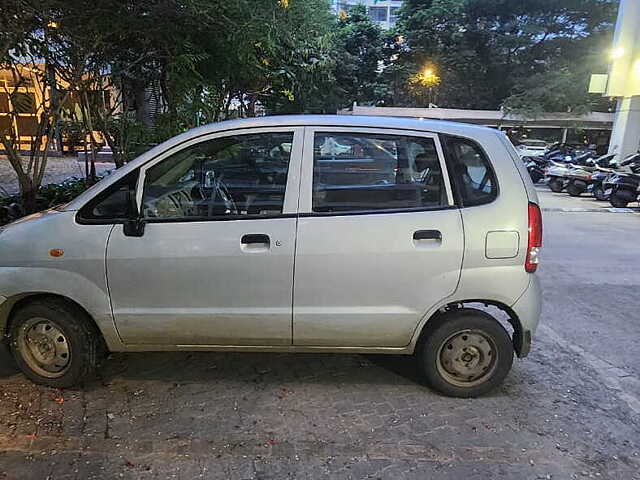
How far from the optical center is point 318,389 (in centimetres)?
335

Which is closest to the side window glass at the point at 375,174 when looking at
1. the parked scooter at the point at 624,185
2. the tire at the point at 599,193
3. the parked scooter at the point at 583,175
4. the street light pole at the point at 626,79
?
the parked scooter at the point at 624,185

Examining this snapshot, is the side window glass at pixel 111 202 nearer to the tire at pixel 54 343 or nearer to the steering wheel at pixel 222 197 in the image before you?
the steering wheel at pixel 222 197

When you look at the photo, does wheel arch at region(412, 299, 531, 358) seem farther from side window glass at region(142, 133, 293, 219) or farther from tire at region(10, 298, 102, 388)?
tire at region(10, 298, 102, 388)

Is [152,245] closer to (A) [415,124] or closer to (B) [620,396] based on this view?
(A) [415,124]

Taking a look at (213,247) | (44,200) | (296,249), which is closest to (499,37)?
(44,200)

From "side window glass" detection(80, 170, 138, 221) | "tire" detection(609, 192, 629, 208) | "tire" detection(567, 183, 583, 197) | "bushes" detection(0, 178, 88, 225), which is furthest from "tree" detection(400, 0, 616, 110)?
"side window glass" detection(80, 170, 138, 221)

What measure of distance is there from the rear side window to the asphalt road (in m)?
1.32

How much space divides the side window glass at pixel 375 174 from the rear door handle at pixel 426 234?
0.17 m

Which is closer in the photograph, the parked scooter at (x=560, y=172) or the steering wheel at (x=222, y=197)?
the steering wheel at (x=222, y=197)

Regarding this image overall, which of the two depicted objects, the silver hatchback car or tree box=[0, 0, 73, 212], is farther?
tree box=[0, 0, 73, 212]

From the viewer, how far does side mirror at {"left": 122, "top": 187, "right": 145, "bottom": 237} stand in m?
3.00

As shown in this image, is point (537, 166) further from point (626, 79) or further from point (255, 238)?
point (255, 238)

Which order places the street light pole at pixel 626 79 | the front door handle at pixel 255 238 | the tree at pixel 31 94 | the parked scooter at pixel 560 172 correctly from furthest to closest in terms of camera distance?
1. the street light pole at pixel 626 79
2. the parked scooter at pixel 560 172
3. the tree at pixel 31 94
4. the front door handle at pixel 255 238

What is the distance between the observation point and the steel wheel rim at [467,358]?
3197mm
